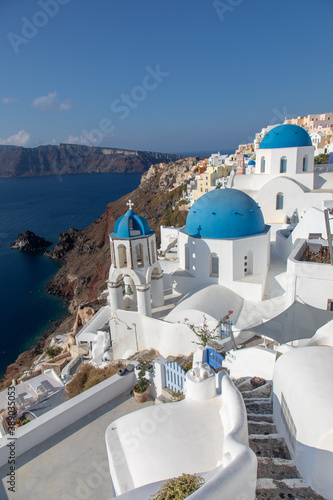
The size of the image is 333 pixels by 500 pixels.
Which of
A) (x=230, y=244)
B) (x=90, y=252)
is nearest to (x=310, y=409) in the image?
(x=230, y=244)

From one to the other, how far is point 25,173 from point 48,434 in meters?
170

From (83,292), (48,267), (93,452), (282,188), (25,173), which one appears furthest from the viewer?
(25,173)

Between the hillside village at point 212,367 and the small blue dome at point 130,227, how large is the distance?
6cm

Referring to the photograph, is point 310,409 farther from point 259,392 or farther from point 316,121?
point 316,121

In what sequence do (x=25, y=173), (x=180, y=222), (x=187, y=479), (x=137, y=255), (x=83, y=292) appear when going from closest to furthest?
(x=187, y=479)
(x=137, y=255)
(x=83, y=292)
(x=180, y=222)
(x=25, y=173)

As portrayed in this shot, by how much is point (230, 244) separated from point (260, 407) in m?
7.82

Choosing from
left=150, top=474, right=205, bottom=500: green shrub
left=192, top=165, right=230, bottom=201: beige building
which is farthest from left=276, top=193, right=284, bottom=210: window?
left=192, top=165, right=230, bottom=201: beige building

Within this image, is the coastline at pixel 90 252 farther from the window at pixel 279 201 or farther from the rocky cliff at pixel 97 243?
the window at pixel 279 201

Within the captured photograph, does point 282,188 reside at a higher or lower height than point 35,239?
higher

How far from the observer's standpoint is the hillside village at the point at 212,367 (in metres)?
4.65

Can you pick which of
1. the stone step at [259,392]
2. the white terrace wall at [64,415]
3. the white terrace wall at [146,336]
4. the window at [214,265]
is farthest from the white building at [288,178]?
the white terrace wall at [64,415]

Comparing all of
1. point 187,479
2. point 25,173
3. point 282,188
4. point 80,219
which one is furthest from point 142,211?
point 25,173

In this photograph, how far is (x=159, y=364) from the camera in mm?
8141

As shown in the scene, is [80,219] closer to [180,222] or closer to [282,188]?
[180,222]
